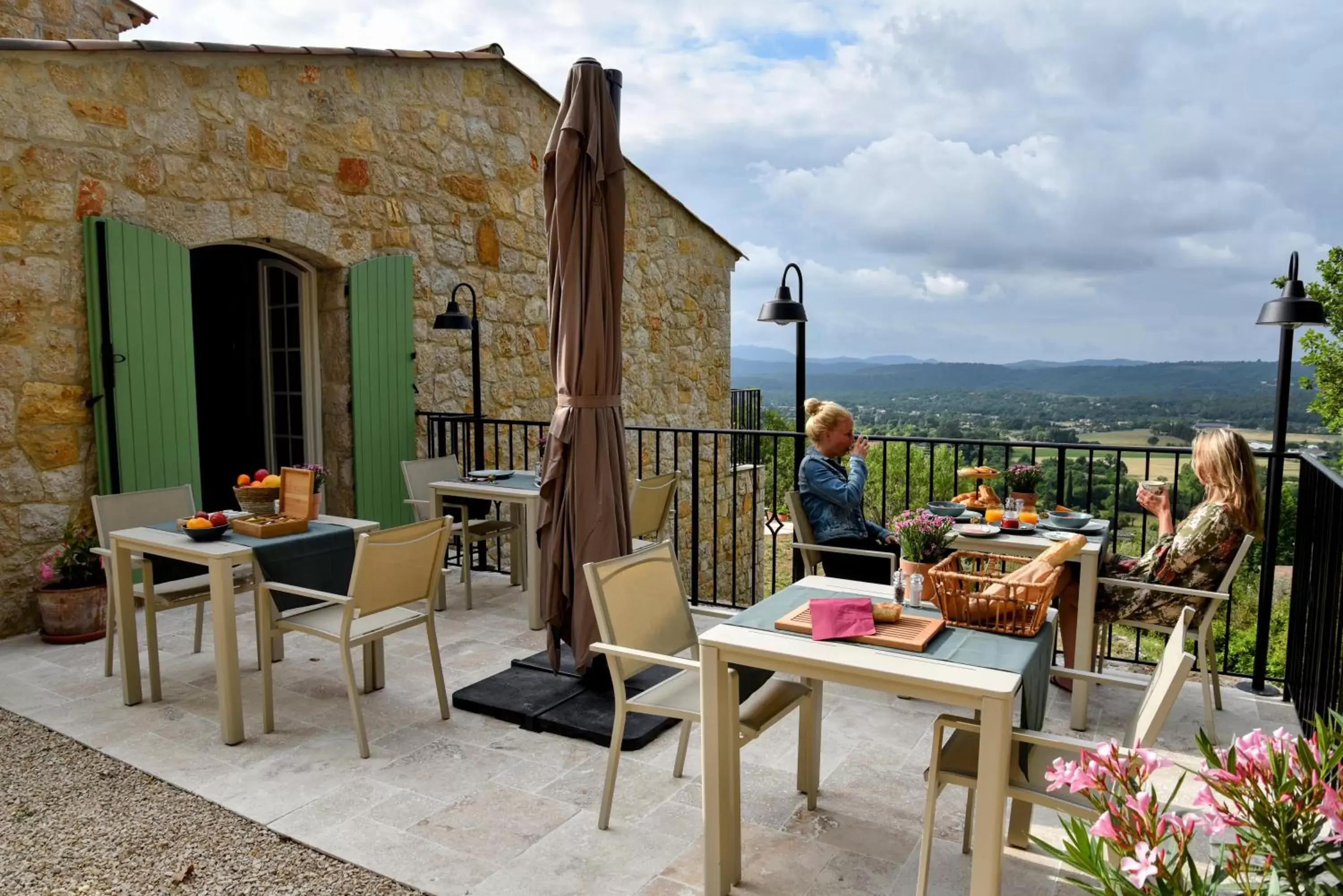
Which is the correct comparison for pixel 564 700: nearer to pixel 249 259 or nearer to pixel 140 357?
pixel 140 357

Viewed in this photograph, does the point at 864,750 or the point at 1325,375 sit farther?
the point at 1325,375

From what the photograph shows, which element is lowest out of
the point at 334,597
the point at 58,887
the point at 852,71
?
the point at 58,887

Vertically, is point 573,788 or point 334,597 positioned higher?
point 334,597

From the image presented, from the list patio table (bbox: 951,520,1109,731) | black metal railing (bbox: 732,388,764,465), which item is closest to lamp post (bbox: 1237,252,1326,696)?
patio table (bbox: 951,520,1109,731)

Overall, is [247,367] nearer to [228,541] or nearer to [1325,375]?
[228,541]

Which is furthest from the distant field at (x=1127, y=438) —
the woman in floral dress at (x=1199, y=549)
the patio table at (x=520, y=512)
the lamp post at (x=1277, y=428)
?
the patio table at (x=520, y=512)

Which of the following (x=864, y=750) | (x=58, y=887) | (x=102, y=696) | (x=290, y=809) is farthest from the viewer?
(x=102, y=696)

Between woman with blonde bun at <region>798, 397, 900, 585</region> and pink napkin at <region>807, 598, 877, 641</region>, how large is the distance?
1359 millimetres

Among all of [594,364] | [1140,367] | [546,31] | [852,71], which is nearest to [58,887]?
[594,364]

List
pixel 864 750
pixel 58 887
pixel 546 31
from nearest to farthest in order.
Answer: pixel 58 887 → pixel 864 750 → pixel 546 31

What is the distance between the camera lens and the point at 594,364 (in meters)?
3.11

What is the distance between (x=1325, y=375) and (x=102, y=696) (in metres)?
18.2

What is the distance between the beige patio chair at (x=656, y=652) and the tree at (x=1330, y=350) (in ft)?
53.0

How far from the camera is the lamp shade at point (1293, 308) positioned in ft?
10.2
